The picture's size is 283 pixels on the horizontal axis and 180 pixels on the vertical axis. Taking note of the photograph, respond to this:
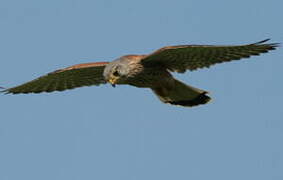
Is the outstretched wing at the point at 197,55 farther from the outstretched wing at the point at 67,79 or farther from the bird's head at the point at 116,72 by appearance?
the outstretched wing at the point at 67,79

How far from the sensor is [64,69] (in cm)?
1362

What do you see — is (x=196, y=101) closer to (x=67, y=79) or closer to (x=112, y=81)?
(x=112, y=81)

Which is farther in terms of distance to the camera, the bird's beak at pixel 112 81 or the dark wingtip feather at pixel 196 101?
the dark wingtip feather at pixel 196 101

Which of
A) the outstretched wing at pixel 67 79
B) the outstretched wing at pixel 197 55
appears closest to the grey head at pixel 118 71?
the outstretched wing at pixel 197 55

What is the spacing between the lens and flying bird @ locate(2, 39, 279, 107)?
12609 mm

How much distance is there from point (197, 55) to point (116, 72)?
1.23m

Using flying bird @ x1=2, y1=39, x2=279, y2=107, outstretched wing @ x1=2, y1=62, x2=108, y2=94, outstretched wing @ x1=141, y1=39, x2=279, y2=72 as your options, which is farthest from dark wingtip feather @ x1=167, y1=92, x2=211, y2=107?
outstretched wing @ x1=2, y1=62, x2=108, y2=94

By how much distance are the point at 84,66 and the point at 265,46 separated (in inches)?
116

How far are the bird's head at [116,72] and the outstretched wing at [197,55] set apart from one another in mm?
321

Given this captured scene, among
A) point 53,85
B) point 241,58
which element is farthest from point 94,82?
point 241,58

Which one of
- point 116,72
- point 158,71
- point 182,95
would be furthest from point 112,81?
point 182,95

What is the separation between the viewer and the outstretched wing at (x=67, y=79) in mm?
13663

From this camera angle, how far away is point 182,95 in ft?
45.9

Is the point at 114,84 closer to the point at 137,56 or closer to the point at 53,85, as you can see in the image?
the point at 137,56
